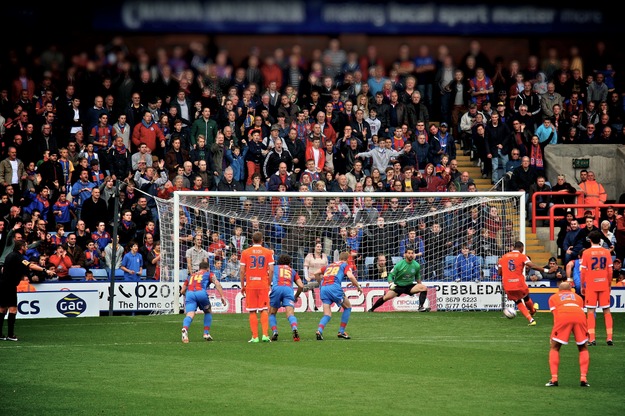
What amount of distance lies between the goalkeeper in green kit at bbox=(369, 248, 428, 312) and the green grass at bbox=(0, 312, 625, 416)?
2.48m

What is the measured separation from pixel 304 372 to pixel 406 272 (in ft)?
32.4

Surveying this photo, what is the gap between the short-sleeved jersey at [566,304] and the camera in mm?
12375

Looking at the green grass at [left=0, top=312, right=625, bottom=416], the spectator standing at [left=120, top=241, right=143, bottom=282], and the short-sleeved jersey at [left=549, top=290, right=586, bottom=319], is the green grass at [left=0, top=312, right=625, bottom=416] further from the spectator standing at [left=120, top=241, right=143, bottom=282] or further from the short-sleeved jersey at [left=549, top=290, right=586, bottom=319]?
the spectator standing at [left=120, top=241, right=143, bottom=282]

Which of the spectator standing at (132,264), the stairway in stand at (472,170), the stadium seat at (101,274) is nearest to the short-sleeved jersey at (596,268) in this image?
the spectator standing at (132,264)

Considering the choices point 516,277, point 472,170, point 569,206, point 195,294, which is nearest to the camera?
point 195,294

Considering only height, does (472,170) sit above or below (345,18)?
above

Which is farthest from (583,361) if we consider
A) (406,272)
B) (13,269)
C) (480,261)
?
(480,261)

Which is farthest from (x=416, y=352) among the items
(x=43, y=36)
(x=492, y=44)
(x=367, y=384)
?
(x=43, y=36)

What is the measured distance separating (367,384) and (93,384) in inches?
140

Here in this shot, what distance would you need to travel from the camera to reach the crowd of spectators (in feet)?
79.8

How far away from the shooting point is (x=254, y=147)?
1048 inches

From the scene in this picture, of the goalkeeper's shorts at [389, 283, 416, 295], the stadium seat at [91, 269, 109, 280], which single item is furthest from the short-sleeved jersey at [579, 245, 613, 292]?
the stadium seat at [91, 269, 109, 280]

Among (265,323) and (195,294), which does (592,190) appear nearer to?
(265,323)

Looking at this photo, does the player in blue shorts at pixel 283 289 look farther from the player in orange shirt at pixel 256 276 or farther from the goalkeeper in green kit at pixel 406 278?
the goalkeeper in green kit at pixel 406 278
